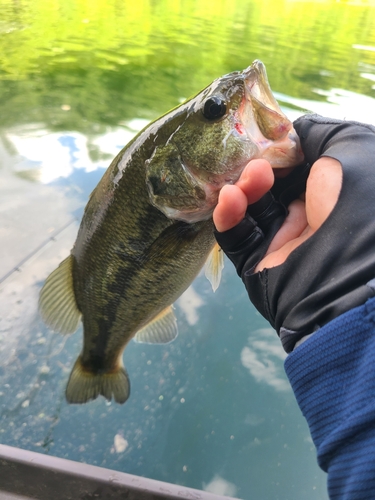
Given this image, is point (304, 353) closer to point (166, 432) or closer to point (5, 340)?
point (166, 432)

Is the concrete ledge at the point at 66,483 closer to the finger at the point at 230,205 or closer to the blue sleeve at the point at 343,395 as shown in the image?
the blue sleeve at the point at 343,395

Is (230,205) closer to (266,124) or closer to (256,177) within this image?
(256,177)

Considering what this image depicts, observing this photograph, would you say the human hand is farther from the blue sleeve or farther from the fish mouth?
the blue sleeve

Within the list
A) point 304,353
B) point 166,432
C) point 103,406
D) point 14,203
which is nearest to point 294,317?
point 304,353

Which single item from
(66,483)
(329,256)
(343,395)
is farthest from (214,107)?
(66,483)

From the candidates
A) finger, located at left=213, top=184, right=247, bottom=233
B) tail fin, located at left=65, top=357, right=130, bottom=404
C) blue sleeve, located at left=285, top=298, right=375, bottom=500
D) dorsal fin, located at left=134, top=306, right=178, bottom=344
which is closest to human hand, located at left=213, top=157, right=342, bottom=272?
finger, located at left=213, top=184, right=247, bottom=233

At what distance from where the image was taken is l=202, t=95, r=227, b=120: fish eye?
101cm

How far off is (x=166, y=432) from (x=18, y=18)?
11.3m

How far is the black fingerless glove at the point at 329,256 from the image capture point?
0.78 metres

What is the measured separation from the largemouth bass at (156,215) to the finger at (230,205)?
0.10m

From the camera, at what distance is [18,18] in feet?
31.7

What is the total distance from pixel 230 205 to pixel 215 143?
0.69ft

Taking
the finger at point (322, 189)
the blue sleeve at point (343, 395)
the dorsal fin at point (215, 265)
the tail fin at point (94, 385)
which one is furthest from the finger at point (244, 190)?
the tail fin at point (94, 385)

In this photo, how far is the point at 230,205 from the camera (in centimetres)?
92
